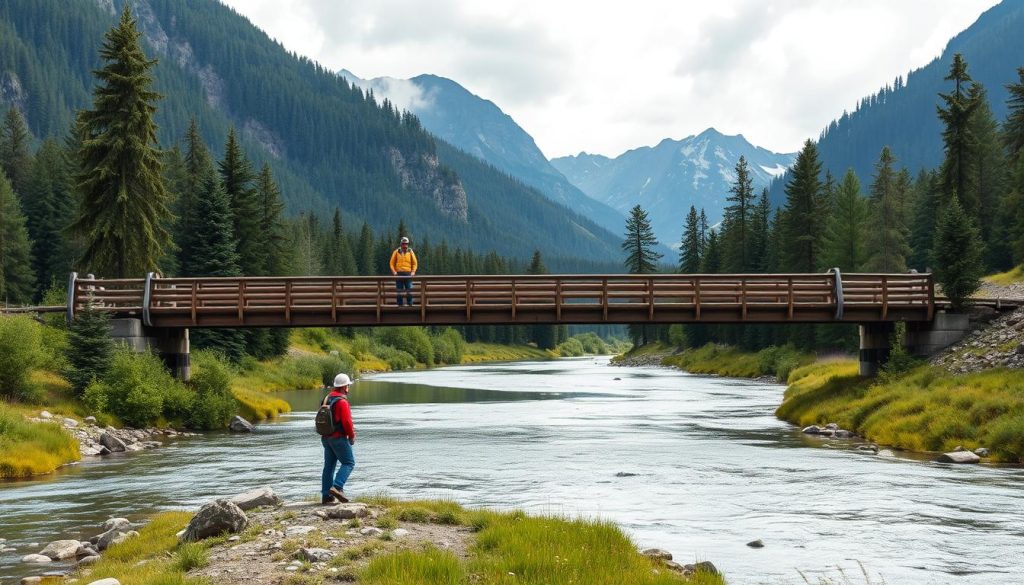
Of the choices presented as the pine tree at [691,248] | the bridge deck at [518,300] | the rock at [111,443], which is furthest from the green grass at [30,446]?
the pine tree at [691,248]

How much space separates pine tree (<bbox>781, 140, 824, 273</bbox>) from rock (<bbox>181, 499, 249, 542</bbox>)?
225 feet

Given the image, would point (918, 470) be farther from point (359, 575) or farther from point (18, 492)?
point (18, 492)

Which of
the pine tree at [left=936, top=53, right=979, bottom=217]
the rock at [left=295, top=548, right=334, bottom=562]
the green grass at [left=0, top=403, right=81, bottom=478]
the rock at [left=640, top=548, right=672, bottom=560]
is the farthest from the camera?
the pine tree at [left=936, top=53, right=979, bottom=217]

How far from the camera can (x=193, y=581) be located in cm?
1172

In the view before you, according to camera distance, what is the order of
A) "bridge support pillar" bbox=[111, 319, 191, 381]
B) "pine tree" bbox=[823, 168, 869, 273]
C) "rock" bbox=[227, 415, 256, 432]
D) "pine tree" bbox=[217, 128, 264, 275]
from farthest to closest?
"pine tree" bbox=[823, 168, 869, 273] < "pine tree" bbox=[217, 128, 264, 275] < "rock" bbox=[227, 415, 256, 432] < "bridge support pillar" bbox=[111, 319, 191, 381]

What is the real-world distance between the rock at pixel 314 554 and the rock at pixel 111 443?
21.8m

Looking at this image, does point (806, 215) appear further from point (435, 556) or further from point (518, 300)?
point (435, 556)

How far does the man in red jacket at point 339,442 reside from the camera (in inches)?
632

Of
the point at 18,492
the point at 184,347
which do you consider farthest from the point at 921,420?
A: the point at 184,347

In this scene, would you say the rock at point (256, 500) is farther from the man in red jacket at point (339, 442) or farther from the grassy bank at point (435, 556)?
the man in red jacket at point (339, 442)

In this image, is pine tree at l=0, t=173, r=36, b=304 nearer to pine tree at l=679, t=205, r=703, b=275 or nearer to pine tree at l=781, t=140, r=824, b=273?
pine tree at l=781, t=140, r=824, b=273

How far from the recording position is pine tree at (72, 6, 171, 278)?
4669 centimetres

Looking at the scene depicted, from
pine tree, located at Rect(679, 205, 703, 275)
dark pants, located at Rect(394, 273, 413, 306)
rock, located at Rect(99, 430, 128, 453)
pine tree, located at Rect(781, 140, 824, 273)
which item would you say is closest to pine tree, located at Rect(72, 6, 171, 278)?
rock, located at Rect(99, 430, 128, 453)

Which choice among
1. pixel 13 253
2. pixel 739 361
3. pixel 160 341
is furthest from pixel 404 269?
pixel 739 361
